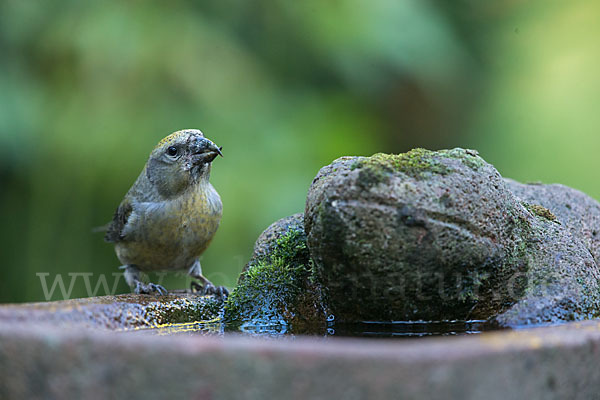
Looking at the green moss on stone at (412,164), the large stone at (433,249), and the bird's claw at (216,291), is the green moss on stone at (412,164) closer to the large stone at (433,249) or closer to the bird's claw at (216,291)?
the large stone at (433,249)

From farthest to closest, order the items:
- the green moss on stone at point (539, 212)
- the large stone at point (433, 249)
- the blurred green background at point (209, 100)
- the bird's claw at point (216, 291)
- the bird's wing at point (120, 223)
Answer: the blurred green background at point (209, 100)
the bird's wing at point (120, 223)
the bird's claw at point (216, 291)
the green moss on stone at point (539, 212)
the large stone at point (433, 249)

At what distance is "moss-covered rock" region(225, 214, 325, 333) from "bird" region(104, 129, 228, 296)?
2.39 ft

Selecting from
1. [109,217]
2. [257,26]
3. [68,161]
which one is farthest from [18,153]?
[257,26]

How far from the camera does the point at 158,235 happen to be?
4305 mm

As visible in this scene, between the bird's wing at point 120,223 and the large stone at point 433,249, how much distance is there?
A: 2086mm

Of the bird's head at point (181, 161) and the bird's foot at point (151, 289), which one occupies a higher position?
the bird's head at point (181, 161)

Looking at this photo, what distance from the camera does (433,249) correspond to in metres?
2.49

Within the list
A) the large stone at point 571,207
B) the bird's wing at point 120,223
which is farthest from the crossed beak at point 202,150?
the large stone at point 571,207

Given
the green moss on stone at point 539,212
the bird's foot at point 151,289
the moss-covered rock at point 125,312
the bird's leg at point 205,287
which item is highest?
the green moss on stone at point 539,212

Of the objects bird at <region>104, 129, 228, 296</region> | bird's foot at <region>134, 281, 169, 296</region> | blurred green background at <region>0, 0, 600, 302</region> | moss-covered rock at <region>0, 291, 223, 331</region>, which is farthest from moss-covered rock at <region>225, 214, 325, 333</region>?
blurred green background at <region>0, 0, 600, 302</region>

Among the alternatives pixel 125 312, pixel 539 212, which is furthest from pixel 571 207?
pixel 125 312

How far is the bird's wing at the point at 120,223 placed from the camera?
4500 millimetres

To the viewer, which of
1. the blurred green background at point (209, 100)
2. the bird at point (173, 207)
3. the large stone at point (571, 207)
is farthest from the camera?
the blurred green background at point (209, 100)

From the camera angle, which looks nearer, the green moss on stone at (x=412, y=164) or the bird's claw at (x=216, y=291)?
the green moss on stone at (x=412, y=164)
